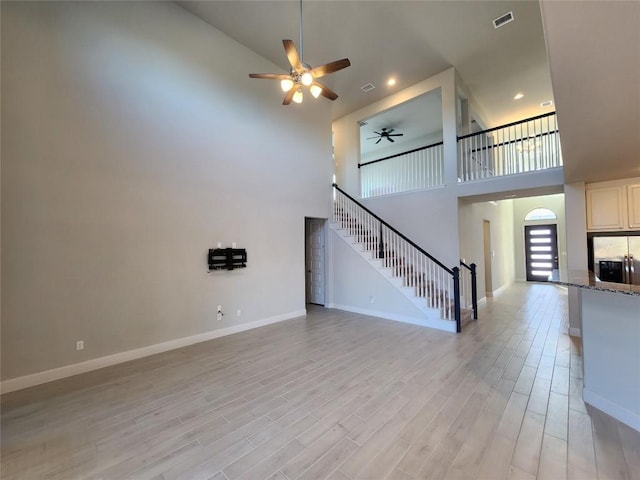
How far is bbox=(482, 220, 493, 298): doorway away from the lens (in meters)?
7.64

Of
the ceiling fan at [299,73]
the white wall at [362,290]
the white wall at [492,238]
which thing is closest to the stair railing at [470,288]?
the white wall at [492,238]

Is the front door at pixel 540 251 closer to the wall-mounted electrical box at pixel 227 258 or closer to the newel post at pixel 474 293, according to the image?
the newel post at pixel 474 293

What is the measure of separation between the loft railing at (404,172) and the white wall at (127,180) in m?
3.13

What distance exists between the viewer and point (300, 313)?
19.4ft

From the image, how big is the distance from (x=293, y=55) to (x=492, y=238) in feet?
26.0

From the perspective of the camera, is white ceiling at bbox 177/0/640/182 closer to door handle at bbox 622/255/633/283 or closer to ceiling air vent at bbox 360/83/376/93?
ceiling air vent at bbox 360/83/376/93

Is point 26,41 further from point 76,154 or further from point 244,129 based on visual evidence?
point 244,129

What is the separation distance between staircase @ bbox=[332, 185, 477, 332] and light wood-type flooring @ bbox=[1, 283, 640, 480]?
92 centimetres

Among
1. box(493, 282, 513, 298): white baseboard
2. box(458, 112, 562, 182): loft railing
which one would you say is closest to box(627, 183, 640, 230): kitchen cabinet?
box(458, 112, 562, 182): loft railing

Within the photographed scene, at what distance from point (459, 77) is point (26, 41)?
7544mm

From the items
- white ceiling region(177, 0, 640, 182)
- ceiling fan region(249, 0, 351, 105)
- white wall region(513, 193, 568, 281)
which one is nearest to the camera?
white ceiling region(177, 0, 640, 182)

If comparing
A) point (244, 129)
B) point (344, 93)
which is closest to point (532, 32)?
point (344, 93)

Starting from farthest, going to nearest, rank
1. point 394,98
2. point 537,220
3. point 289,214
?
point 537,220 → point 394,98 → point 289,214

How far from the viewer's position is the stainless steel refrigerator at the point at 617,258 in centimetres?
410
